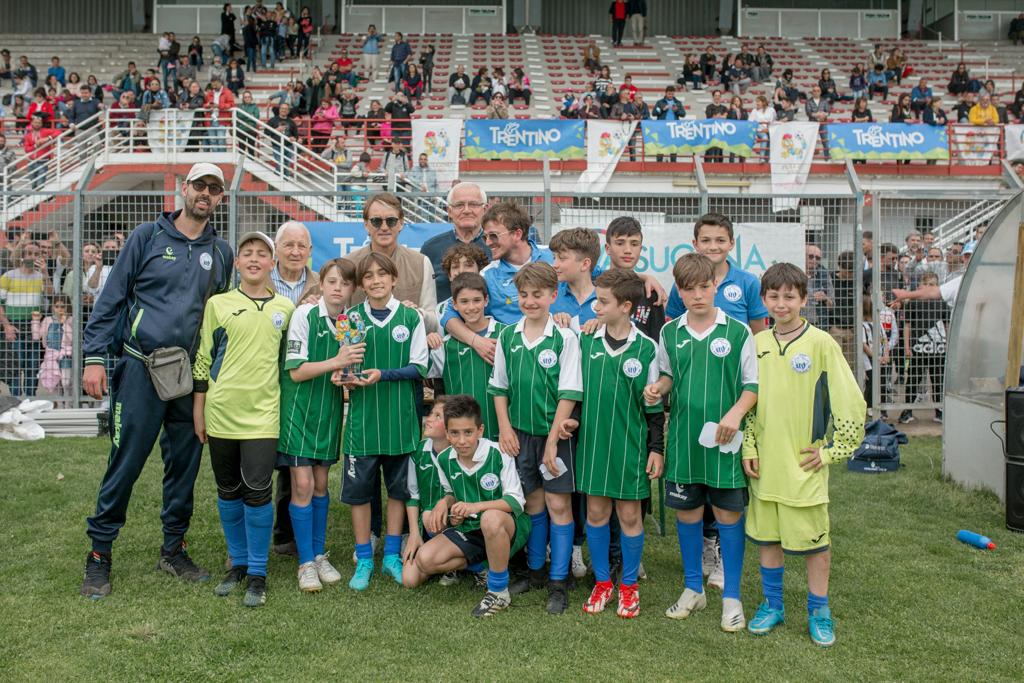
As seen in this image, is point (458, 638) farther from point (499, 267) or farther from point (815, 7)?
point (815, 7)

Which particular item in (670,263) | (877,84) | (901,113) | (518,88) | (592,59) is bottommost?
(670,263)

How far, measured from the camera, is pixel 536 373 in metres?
4.61

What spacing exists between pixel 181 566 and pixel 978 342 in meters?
6.20

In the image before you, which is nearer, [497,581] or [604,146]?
[497,581]

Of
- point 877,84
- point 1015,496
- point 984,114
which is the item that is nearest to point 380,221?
point 1015,496

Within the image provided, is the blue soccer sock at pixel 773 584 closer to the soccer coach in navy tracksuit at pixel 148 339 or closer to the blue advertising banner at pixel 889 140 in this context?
the soccer coach in navy tracksuit at pixel 148 339

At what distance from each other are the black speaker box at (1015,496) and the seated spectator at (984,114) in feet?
58.2

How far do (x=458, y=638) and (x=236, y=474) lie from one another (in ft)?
4.86

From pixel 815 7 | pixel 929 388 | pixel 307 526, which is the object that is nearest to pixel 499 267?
pixel 307 526

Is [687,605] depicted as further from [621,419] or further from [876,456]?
[876,456]

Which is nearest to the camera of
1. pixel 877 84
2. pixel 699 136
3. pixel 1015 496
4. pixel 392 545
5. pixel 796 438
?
pixel 796 438

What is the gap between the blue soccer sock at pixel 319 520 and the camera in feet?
16.2

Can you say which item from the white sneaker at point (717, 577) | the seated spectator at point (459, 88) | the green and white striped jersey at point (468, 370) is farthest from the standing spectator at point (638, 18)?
the white sneaker at point (717, 577)

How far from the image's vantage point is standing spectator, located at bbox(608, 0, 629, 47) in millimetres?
29828
